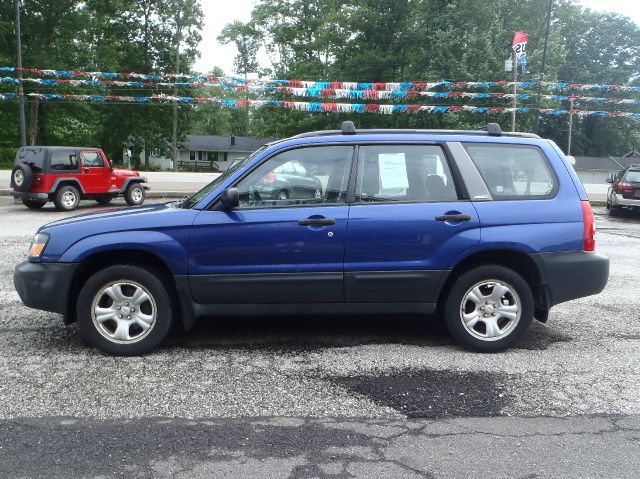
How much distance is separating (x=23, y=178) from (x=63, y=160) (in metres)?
1.22

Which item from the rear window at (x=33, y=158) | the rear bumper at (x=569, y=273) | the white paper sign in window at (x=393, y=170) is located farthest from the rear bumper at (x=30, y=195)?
the rear bumper at (x=569, y=273)

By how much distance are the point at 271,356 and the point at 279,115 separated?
44.5 m

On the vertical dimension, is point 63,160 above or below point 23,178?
above

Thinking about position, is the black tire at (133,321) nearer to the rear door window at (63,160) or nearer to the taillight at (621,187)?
the rear door window at (63,160)

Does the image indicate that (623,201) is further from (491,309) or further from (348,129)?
(348,129)

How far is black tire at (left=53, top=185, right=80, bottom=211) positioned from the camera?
15.7 meters

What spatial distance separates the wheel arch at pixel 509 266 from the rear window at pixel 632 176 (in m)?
15.5

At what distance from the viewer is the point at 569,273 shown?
15.1 feet

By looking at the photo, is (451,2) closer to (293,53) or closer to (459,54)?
(459,54)

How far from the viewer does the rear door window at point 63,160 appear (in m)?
15.9

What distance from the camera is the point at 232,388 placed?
386cm

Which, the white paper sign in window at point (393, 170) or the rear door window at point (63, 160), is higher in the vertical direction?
the rear door window at point (63, 160)

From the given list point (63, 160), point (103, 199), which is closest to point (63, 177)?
point (63, 160)

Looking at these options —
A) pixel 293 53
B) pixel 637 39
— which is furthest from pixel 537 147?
pixel 637 39
